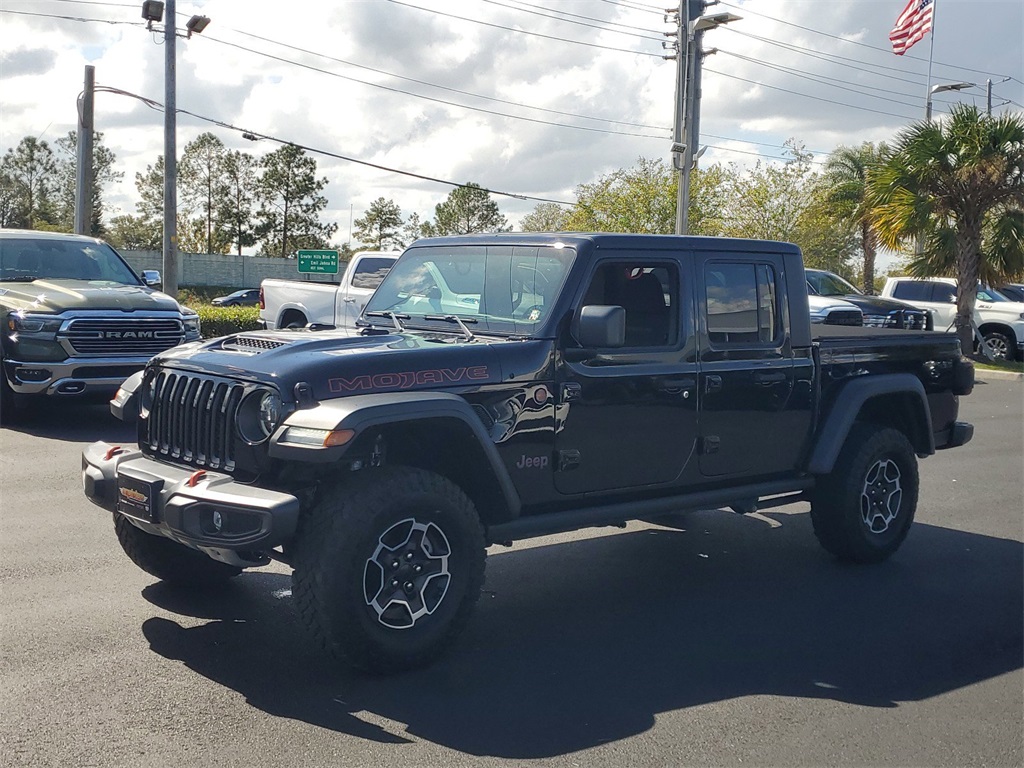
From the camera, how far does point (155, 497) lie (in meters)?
4.66

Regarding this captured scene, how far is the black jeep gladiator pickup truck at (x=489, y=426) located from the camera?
179 inches

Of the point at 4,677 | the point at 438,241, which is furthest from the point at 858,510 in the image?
the point at 4,677

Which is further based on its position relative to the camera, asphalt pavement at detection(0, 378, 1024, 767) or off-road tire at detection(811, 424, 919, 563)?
off-road tire at detection(811, 424, 919, 563)

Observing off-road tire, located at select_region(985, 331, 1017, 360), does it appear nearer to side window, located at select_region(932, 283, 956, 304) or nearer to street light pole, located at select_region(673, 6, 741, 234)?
side window, located at select_region(932, 283, 956, 304)

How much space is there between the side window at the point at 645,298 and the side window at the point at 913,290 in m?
19.5

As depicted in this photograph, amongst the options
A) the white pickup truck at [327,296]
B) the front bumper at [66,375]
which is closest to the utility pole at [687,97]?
the white pickup truck at [327,296]

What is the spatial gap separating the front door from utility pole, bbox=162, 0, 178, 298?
17.8 metres

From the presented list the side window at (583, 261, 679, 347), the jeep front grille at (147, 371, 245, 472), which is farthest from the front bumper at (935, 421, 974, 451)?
the jeep front grille at (147, 371, 245, 472)

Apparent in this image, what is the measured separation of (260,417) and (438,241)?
1965 millimetres

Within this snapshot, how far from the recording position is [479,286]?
18.7ft

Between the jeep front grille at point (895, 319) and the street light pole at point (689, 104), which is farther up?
the street light pole at point (689, 104)

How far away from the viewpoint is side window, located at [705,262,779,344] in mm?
5957

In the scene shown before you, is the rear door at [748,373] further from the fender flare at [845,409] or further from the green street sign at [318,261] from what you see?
the green street sign at [318,261]

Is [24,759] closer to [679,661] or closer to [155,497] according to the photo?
[155,497]
